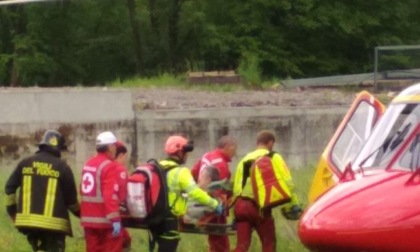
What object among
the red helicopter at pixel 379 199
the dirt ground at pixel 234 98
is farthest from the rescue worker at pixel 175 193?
the dirt ground at pixel 234 98

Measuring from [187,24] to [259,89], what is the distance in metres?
16.8

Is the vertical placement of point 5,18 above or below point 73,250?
above

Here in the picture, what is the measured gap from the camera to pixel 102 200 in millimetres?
13844

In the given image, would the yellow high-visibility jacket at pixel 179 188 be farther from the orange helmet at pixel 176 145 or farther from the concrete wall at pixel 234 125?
the concrete wall at pixel 234 125

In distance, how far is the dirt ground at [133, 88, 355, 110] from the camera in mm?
35781

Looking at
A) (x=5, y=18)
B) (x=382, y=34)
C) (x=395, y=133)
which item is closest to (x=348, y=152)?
(x=395, y=133)

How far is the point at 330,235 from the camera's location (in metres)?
9.82

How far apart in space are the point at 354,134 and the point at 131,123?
2083cm

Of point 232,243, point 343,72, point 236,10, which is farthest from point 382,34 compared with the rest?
point 232,243

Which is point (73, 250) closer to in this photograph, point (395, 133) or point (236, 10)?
point (395, 133)

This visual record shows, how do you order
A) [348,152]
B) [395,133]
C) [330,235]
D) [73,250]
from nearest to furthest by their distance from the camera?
[330,235] < [395,133] < [348,152] < [73,250]

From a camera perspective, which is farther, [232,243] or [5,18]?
[5,18]

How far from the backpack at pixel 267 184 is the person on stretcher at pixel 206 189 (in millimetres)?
440

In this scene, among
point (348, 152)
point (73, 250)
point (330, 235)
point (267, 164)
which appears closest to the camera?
point (330, 235)
